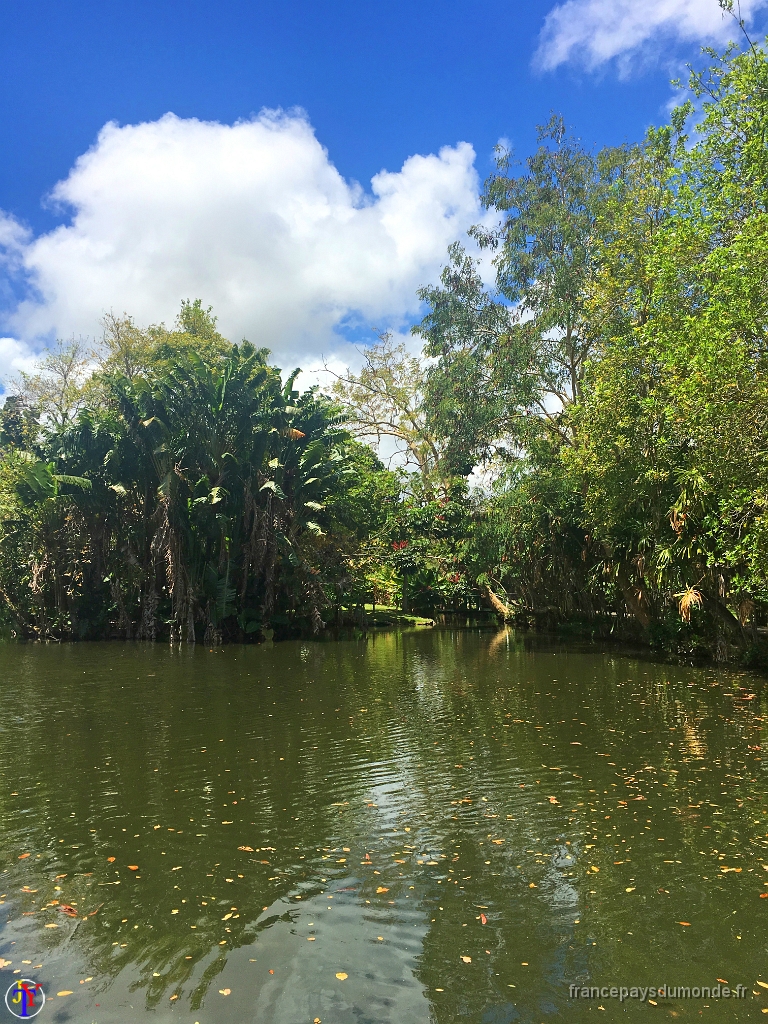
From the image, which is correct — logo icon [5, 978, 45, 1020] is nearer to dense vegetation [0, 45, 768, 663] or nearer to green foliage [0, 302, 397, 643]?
dense vegetation [0, 45, 768, 663]

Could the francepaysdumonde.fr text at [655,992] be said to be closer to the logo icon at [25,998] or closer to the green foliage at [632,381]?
the logo icon at [25,998]

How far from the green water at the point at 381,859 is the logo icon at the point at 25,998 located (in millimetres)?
83

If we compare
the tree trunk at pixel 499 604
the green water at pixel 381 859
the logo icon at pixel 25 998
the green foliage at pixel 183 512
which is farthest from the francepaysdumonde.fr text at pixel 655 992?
the tree trunk at pixel 499 604

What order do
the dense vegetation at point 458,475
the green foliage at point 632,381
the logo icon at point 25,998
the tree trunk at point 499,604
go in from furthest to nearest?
the tree trunk at point 499,604, the dense vegetation at point 458,475, the green foliage at point 632,381, the logo icon at point 25,998

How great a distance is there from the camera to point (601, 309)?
68.5 feet

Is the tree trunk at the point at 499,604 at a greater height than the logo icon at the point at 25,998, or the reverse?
the tree trunk at the point at 499,604

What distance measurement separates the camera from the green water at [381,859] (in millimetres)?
4105

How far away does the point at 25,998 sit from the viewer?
13.0ft

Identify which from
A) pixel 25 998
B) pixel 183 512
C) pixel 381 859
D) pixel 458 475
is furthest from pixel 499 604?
pixel 25 998

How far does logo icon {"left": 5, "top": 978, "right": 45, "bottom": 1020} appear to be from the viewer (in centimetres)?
Answer: 384

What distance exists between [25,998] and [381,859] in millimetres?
2843

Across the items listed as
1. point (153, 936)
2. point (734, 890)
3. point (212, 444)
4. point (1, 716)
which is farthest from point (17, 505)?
point (734, 890)

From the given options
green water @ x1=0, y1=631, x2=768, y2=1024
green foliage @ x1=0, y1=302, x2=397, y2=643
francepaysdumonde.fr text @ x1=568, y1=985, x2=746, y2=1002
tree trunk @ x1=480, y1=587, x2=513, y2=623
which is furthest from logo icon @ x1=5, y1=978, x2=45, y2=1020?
tree trunk @ x1=480, y1=587, x2=513, y2=623

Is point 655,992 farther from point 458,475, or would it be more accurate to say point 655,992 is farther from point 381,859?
point 458,475
